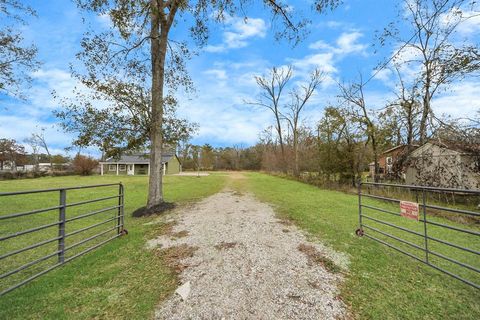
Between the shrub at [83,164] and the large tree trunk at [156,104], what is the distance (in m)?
31.4

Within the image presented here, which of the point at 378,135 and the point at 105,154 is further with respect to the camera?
the point at 378,135

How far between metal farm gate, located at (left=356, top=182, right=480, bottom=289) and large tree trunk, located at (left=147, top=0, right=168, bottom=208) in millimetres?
6224

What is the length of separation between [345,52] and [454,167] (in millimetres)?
8732

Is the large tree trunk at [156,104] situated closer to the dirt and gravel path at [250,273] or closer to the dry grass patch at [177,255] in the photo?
the dirt and gravel path at [250,273]

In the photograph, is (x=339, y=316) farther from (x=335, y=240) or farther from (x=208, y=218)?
(x=208, y=218)

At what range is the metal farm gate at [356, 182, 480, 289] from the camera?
311cm

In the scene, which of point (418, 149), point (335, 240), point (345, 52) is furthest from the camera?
point (418, 149)

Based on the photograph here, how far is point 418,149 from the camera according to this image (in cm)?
1451

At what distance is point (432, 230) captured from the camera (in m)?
5.89

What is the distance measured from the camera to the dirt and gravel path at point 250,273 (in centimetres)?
244

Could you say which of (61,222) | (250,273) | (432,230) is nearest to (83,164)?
(61,222)

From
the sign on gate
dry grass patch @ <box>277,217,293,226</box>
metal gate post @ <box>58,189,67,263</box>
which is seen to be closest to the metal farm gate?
the sign on gate

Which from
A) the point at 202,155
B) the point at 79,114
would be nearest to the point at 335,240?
the point at 79,114

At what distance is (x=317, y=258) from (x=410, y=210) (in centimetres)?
175
